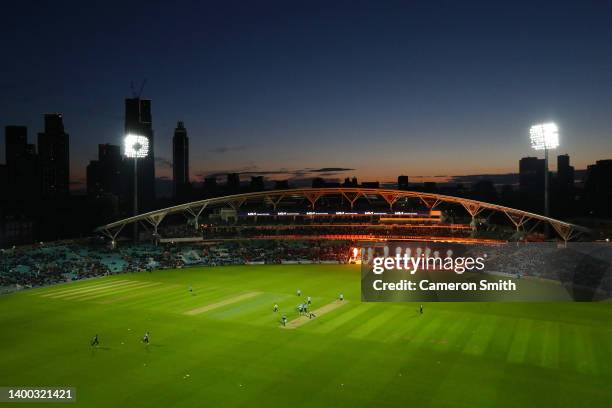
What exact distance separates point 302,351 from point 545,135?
140 feet

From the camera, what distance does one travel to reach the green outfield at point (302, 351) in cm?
2053

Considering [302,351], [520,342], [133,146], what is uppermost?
[133,146]

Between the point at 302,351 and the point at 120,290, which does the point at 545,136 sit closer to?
the point at 302,351

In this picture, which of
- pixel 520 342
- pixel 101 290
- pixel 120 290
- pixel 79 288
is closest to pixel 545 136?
pixel 520 342

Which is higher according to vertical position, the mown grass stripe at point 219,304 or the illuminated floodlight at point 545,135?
the illuminated floodlight at point 545,135

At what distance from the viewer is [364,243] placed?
70375mm

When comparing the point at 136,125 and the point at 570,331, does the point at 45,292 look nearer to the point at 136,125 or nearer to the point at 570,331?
the point at 570,331

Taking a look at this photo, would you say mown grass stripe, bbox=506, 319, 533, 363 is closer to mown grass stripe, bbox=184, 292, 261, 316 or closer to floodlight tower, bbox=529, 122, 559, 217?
mown grass stripe, bbox=184, 292, 261, 316

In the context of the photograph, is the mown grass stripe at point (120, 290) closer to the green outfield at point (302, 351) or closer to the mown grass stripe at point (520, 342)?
the green outfield at point (302, 351)

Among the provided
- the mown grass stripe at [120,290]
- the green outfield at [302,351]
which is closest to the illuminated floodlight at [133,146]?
the mown grass stripe at [120,290]

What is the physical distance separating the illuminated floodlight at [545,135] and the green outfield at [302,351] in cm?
2226

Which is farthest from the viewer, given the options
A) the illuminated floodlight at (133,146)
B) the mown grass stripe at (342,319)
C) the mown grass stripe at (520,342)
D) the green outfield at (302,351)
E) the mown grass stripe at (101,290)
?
the illuminated floodlight at (133,146)

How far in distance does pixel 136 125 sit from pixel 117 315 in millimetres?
176473

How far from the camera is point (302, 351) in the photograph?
2639 cm
